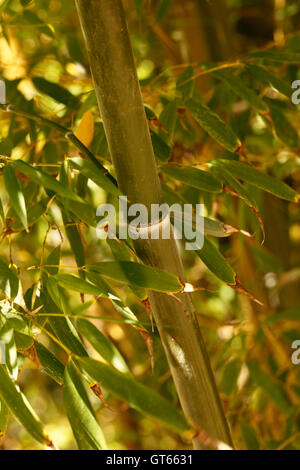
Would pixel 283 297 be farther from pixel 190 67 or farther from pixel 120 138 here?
pixel 120 138

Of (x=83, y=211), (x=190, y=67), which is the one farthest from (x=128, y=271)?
(x=190, y=67)

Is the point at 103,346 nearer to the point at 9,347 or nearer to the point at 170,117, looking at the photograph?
the point at 9,347

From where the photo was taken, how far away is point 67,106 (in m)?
0.68

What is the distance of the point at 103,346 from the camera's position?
427 mm

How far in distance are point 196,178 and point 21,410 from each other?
0.87ft

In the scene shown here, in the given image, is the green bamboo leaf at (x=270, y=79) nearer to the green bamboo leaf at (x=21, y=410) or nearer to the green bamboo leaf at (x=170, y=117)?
the green bamboo leaf at (x=170, y=117)

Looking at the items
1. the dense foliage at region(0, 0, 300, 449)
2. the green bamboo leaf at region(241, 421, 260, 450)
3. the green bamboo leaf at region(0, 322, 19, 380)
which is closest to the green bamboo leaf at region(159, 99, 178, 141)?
the dense foliage at region(0, 0, 300, 449)

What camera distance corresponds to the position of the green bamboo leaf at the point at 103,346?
0.42m

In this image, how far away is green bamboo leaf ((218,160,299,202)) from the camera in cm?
54

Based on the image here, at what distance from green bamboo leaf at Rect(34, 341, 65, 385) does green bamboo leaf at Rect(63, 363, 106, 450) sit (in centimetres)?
3

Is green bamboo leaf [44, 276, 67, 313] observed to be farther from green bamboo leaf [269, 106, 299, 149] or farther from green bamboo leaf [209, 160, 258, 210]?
green bamboo leaf [269, 106, 299, 149]

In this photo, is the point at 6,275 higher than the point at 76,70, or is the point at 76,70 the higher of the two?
the point at 76,70

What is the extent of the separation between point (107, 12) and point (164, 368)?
1.74 feet

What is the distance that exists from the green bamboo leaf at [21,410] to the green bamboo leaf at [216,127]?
0.31m
